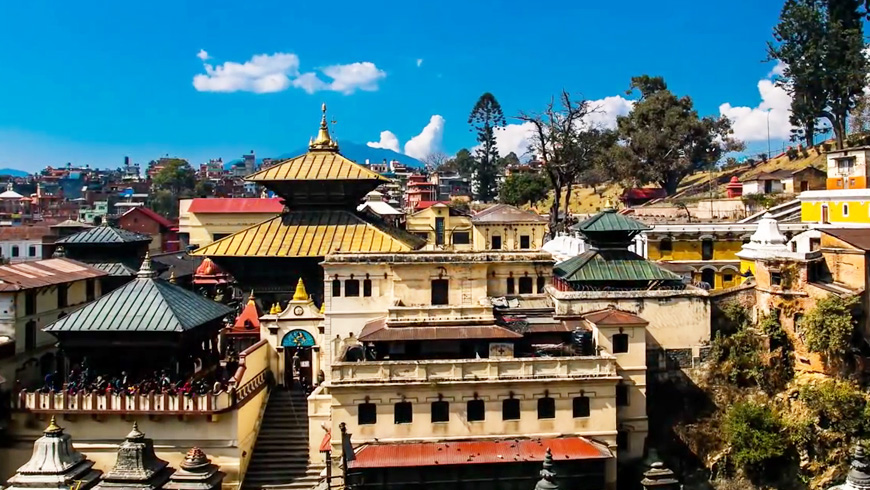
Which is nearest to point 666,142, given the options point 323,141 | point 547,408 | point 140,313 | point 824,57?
point 824,57

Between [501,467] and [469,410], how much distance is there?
2411 millimetres

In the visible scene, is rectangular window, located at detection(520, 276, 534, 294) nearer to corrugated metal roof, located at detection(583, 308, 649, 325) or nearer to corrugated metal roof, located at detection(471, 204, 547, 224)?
corrugated metal roof, located at detection(583, 308, 649, 325)

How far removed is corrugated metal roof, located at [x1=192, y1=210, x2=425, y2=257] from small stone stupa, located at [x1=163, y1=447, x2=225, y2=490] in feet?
69.9

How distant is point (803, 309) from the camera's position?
113 feet

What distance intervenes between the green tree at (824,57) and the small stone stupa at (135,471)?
7075 centimetres

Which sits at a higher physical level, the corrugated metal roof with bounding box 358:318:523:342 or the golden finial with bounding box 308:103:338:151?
the golden finial with bounding box 308:103:338:151

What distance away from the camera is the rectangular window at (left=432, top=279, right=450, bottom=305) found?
33500 mm

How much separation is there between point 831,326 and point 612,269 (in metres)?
9.69

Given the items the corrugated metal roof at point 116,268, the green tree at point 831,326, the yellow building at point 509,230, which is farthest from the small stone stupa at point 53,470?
the yellow building at point 509,230

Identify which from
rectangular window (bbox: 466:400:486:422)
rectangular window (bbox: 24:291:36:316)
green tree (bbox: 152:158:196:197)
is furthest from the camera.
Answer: green tree (bbox: 152:158:196:197)

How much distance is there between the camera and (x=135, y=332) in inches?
1176

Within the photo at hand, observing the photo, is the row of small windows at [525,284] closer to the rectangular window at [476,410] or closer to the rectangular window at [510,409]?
the rectangular window at [510,409]

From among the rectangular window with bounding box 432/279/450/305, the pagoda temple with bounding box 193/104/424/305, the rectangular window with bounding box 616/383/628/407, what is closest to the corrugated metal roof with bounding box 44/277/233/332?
the pagoda temple with bounding box 193/104/424/305

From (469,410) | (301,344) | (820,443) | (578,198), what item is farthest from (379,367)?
(578,198)
